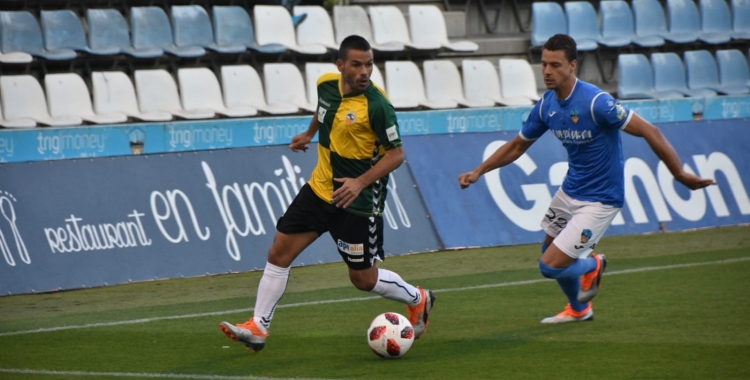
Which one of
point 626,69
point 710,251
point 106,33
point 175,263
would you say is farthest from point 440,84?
point 175,263

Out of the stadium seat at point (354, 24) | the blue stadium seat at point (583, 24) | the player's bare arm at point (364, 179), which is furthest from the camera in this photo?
the blue stadium seat at point (583, 24)

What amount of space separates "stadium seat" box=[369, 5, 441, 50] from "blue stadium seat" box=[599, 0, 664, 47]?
3.76 m

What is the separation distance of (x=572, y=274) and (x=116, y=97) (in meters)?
8.78

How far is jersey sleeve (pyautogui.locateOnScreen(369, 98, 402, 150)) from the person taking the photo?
751cm

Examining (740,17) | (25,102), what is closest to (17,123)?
(25,102)

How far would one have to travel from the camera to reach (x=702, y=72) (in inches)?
842

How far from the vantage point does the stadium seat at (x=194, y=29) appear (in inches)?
672

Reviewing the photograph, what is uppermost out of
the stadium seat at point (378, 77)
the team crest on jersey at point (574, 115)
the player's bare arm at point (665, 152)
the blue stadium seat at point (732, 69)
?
the team crest on jersey at point (574, 115)

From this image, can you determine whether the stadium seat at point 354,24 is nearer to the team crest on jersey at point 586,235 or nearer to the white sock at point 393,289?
the team crest on jersey at point 586,235

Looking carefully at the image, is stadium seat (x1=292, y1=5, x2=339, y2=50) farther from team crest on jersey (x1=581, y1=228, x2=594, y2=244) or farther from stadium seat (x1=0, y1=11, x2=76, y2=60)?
team crest on jersey (x1=581, y1=228, x2=594, y2=244)

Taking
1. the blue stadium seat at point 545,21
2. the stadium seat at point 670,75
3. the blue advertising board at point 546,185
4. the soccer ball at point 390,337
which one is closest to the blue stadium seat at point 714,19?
the stadium seat at point 670,75

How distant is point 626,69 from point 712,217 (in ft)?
18.7

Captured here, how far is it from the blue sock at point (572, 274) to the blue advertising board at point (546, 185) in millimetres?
4912

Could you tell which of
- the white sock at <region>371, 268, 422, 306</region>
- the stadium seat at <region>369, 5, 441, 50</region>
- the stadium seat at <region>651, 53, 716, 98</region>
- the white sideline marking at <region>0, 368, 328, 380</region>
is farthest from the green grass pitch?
the stadium seat at <region>651, 53, 716, 98</region>
